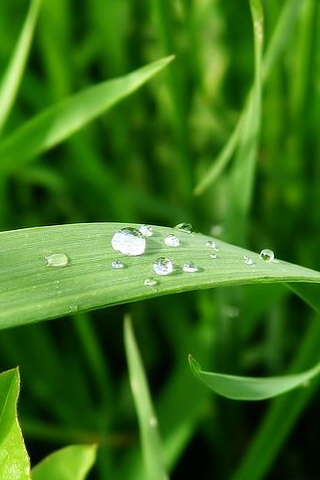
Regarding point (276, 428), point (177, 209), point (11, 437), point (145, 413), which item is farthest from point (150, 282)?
point (177, 209)

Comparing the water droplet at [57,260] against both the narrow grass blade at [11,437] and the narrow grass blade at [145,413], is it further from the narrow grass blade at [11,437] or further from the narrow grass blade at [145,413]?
the narrow grass blade at [145,413]

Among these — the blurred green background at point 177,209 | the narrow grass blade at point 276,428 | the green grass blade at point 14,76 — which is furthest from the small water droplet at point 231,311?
the green grass blade at point 14,76

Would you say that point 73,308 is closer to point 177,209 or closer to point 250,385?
point 250,385

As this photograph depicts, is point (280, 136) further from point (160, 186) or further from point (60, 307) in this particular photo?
point (60, 307)

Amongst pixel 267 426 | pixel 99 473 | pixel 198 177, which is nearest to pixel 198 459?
pixel 99 473

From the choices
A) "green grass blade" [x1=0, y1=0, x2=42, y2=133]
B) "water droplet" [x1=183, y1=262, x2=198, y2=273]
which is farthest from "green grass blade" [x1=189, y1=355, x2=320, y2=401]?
"green grass blade" [x1=0, y1=0, x2=42, y2=133]

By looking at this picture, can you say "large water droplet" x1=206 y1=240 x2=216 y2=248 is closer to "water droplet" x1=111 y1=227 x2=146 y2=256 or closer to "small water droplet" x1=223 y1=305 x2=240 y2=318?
"water droplet" x1=111 y1=227 x2=146 y2=256

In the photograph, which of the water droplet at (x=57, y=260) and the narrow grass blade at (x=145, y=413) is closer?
the water droplet at (x=57, y=260)
